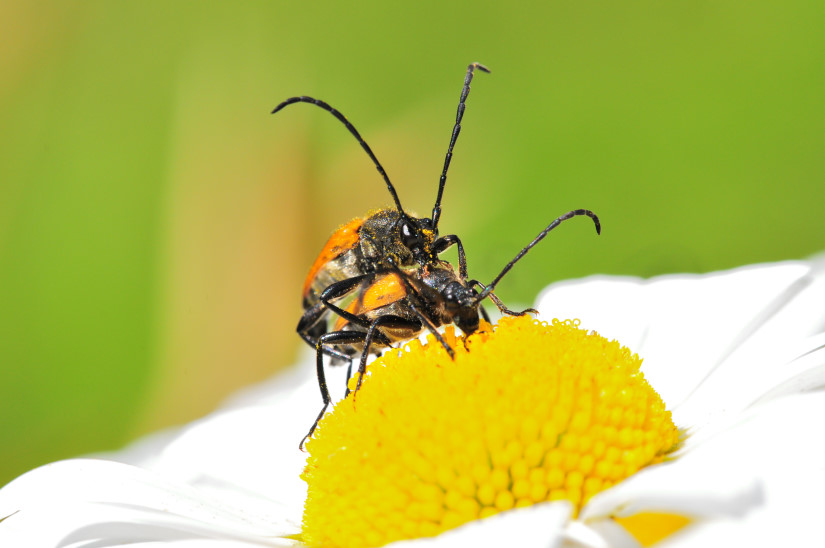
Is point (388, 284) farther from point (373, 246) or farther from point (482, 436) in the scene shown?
point (482, 436)

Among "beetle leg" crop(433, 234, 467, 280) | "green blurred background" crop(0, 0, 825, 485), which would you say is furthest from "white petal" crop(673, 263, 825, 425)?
"green blurred background" crop(0, 0, 825, 485)

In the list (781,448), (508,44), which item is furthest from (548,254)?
(781,448)

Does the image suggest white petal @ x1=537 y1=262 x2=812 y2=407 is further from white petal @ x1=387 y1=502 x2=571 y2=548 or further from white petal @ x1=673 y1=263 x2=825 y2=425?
white petal @ x1=387 y1=502 x2=571 y2=548

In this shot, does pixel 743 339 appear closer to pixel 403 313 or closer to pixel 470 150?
pixel 403 313

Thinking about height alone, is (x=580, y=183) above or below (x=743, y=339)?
above

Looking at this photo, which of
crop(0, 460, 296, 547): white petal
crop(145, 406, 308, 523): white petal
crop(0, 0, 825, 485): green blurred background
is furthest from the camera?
Answer: crop(0, 0, 825, 485): green blurred background

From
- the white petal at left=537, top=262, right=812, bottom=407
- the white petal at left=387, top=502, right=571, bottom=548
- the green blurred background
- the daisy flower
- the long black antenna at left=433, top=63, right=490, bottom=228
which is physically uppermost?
the green blurred background
